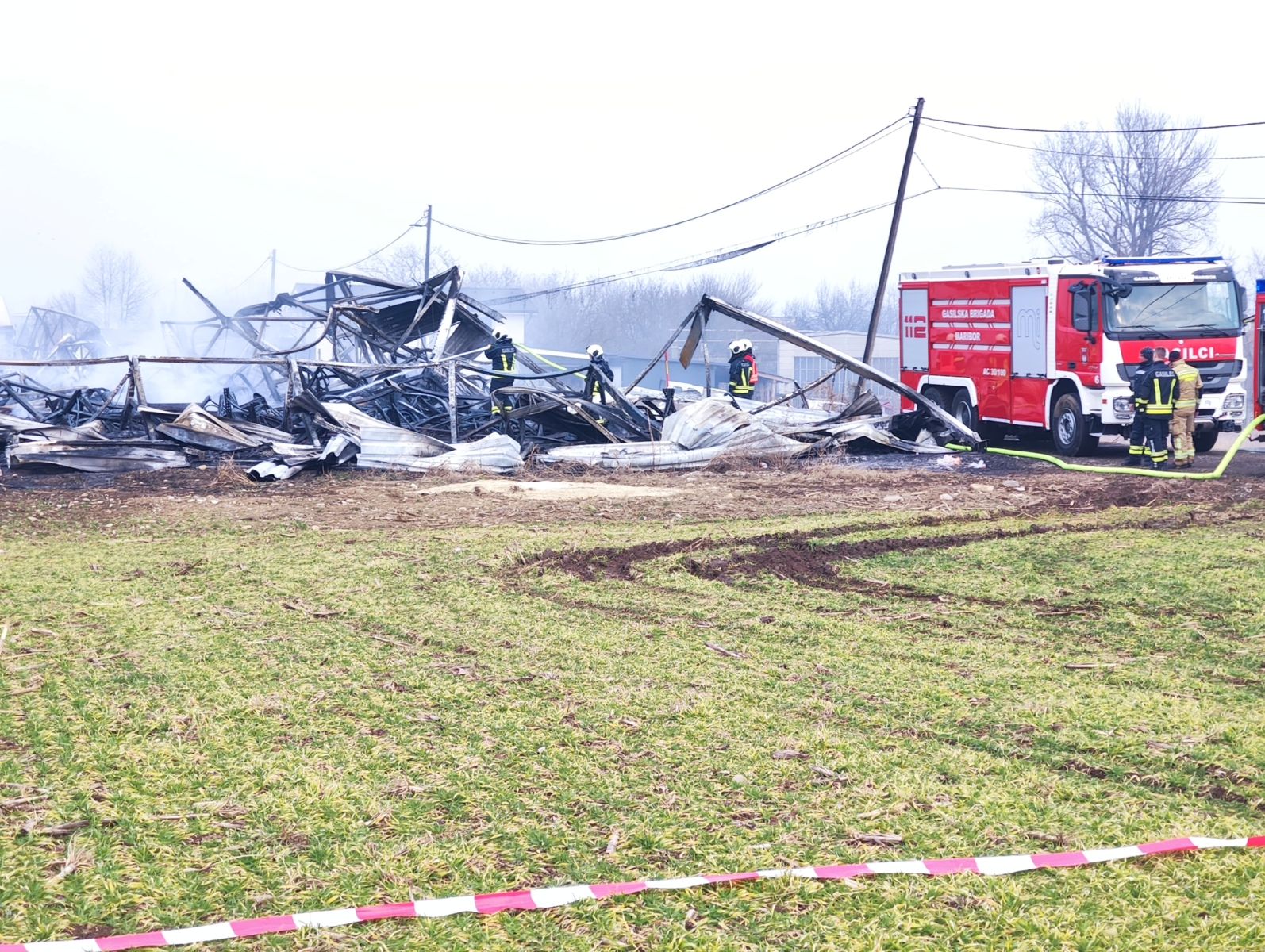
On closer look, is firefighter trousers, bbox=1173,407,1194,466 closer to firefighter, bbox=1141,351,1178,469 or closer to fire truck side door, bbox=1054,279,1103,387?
firefighter, bbox=1141,351,1178,469

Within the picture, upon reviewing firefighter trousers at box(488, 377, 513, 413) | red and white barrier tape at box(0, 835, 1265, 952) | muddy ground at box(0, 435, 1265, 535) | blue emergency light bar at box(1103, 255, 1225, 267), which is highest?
Answer: blue emergency light bar at box(1103, 255, 1225, 267)

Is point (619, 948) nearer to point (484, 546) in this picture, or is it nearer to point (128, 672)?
point (128, 672)

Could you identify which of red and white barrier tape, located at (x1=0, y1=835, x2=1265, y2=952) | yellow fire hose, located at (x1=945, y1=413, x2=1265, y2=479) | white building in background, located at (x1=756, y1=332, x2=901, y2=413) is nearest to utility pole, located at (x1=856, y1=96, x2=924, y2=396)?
yellow fire hose, located at (x1=945, y1=413, x2=1265, y2=479)

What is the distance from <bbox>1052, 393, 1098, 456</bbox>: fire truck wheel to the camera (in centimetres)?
1627

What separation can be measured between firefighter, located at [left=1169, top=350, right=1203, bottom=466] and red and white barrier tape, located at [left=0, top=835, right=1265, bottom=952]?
12.2 meters

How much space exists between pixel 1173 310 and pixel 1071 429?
6.81ft

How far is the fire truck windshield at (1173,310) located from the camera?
51.9ft

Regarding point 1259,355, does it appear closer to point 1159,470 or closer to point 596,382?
point 1159,470

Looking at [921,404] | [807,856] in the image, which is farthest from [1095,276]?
[807,856]

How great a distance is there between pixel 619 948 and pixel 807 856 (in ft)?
2.56

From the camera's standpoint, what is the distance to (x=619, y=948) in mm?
3055

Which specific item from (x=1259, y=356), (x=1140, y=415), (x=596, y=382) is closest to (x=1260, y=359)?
(x=1259, y=356)

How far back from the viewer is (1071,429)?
16.6m

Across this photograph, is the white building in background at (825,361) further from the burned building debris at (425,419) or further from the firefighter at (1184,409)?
the firefighter at (1184,409)
